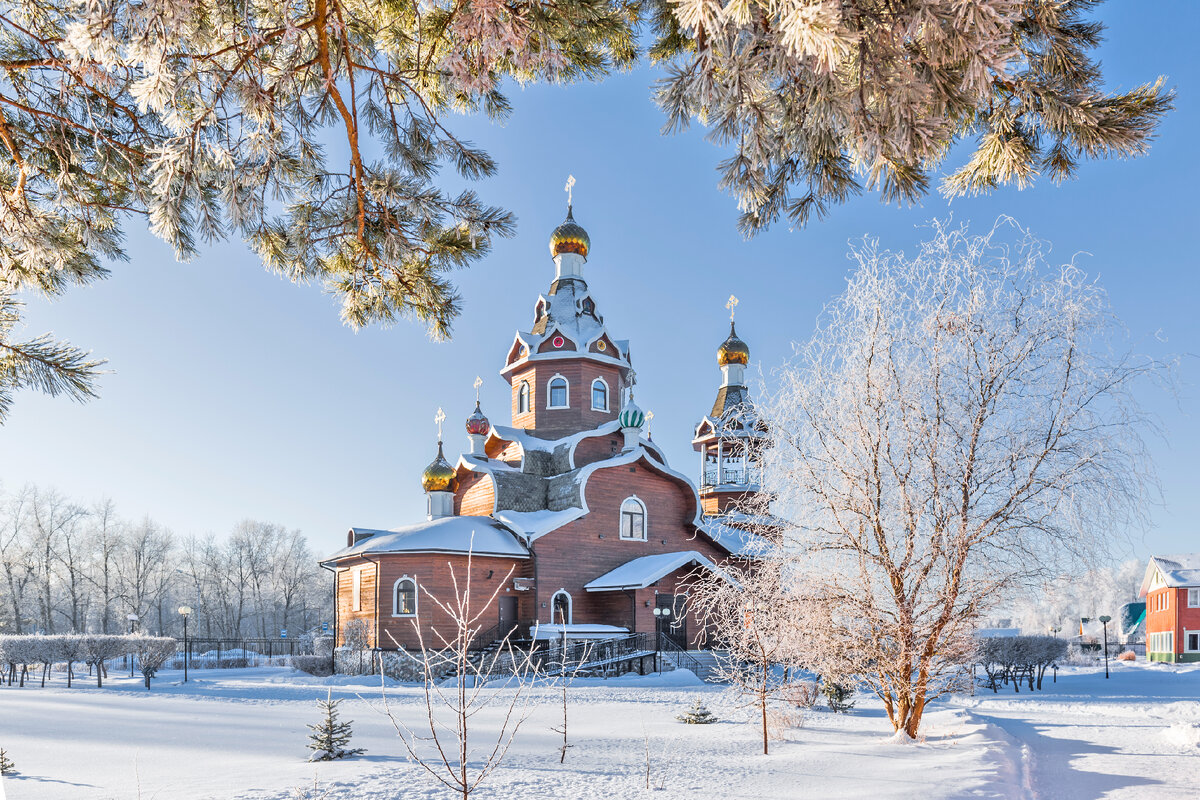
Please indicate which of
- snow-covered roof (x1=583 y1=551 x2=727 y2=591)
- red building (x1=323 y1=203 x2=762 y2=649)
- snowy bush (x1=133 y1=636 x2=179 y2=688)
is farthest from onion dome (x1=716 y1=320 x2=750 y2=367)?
snowy bush (x1=133 y1=636 x2=179 y2=688)

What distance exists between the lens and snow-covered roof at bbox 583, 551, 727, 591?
21375 mm

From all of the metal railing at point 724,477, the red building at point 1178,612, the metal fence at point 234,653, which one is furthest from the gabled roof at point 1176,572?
the metal fence at point 234,653

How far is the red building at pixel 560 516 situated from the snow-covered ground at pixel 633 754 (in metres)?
5.67

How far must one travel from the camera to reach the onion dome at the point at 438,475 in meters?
24.6

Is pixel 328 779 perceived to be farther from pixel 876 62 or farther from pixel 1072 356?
pixel 1072 356

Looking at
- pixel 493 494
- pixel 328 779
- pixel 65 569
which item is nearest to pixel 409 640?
pixel 493 494

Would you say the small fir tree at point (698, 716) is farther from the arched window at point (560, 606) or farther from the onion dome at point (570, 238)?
the onion dome at point (570, 238)

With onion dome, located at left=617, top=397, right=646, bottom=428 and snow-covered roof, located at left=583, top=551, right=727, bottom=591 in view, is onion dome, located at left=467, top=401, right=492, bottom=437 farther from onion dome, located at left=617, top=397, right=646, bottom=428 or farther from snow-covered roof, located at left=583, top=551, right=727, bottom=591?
snow-covered roof, located at left=583, top=551, right=727, bottom=591

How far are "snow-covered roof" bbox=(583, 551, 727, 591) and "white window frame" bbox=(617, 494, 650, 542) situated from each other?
832 mm

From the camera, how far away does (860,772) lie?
24.0 feet

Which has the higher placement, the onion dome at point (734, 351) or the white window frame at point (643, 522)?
the onion dome at point (734, 351)

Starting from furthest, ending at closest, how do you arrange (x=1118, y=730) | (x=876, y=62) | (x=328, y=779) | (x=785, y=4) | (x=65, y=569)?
1. (x=65, y=569)
2. (x=1118, y=730)
3. (x=328, y=779)
4. (x=876, y=62)
5. (x=785, y=4)

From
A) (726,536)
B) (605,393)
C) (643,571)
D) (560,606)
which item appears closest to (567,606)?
(560,606)

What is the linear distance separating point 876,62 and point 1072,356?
630 cm
